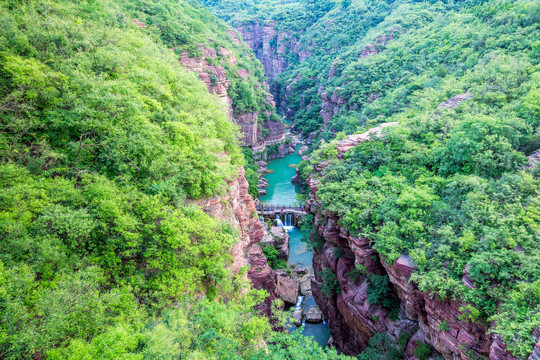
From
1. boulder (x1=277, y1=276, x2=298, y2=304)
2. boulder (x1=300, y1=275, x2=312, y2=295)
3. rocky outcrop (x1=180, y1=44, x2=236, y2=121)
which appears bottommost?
boulder (x1=300, y1=275, x2=312, y2=295)

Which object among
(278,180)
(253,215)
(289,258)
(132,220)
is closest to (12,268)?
(132,220)

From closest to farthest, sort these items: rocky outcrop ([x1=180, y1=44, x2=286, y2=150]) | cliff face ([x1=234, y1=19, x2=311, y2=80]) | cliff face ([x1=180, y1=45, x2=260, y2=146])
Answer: cliff face ([x1=180, y1=45, x2=260, y2=146]) < rocky outcrop ([x1=180, y1=44, x2=286, y2=150]) < cliff face ([x1=234, y1=19, x2=311, y2=80])

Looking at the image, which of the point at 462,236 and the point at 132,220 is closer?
the point at 132,220

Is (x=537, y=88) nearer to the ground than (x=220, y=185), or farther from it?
farther from it

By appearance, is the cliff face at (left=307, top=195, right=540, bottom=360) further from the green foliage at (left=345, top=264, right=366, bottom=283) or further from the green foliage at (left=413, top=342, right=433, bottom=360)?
the green foliage at (left=413, top=342, right=433, bottom=360)

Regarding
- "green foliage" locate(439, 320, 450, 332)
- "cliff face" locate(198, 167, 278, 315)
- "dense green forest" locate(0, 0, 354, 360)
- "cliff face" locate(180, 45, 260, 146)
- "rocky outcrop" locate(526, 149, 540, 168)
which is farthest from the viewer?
"cliff face" locate(180, 45, 260, 146)

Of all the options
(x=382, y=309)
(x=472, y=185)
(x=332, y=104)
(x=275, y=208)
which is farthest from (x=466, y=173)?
(x=332, y=104)

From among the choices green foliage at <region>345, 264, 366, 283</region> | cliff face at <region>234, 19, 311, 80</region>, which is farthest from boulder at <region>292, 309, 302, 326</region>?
cliff face at <region>234, 19, 311, 80</region>

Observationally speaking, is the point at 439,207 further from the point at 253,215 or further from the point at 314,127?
the point at 314,127
